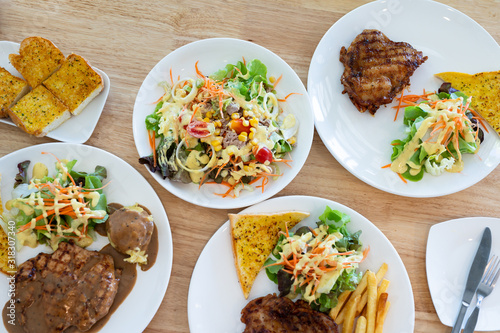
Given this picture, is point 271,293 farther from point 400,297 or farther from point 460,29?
point 460,29

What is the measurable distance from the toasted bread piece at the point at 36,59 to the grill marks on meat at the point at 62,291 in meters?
1.63

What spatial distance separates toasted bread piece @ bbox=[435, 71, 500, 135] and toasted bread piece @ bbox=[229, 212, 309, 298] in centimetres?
198

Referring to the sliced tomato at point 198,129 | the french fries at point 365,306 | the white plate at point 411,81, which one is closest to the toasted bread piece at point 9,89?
the sliced tomato at point 198,129

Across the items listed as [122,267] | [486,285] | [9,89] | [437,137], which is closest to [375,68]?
[437,137]

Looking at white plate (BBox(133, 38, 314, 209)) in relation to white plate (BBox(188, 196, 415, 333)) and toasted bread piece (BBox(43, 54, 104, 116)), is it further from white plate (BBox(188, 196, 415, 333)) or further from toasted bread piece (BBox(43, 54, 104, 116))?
toasted bread piece (BBox(43, 54, 104, 116))

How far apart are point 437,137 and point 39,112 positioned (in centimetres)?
363

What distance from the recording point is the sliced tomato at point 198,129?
335cm

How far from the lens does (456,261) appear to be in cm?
378

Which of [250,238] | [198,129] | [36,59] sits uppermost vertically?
[36,59]

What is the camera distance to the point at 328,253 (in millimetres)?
3285

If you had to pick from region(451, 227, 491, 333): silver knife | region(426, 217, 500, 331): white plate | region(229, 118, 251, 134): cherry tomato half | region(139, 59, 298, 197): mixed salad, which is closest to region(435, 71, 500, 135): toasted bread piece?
region(426, 217, 500, 331): white plate

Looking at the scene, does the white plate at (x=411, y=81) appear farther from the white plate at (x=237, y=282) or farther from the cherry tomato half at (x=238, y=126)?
the cherry tomato half at (x=238, y=126)

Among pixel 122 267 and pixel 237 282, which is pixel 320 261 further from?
pixel 122 267

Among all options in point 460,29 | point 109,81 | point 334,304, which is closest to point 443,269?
point 334,304
